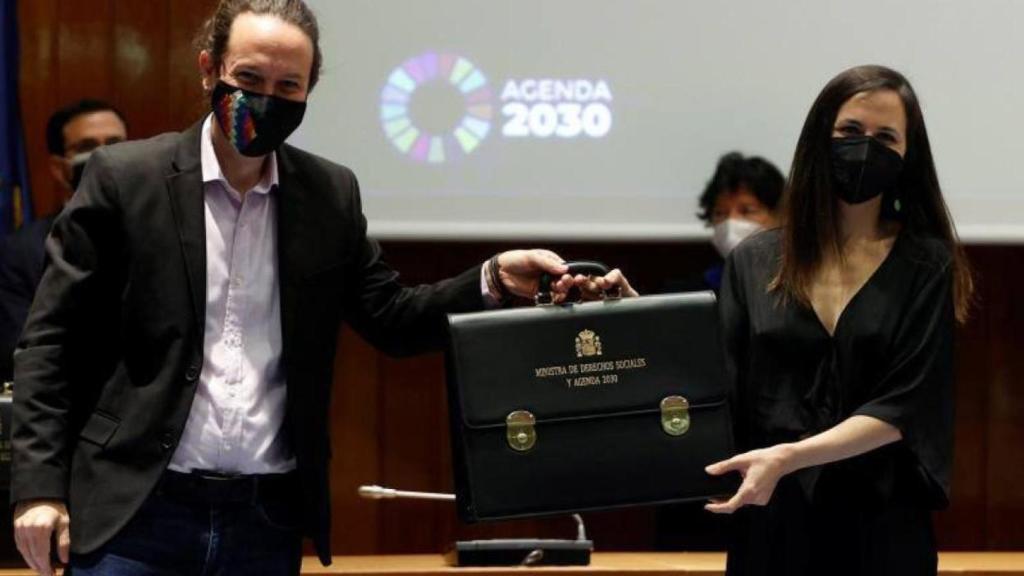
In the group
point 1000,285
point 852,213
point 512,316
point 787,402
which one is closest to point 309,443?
point 512,316

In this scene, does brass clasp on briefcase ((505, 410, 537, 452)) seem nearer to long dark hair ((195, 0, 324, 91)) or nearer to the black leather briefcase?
the black leather briefcase

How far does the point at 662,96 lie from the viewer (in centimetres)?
483

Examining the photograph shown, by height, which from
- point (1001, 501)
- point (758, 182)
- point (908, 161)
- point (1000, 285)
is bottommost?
point (1001, 501)

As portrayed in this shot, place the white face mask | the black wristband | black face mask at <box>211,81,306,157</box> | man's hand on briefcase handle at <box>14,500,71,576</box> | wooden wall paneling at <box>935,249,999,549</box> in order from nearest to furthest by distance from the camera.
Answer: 1. man's hand on briefcase handle at <box>14,500,71,576</box>
2. black face mask at <box>211,81,306,157</box>
3. the black wristband
4. the white face mask
5. wooden wall paneling at <box>935,249,999,549</box>

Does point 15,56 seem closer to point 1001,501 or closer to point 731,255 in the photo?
point 731,255

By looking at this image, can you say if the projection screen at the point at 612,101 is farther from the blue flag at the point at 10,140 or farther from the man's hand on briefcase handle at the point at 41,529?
the man's hand on briefcase handle at the point at 41,529

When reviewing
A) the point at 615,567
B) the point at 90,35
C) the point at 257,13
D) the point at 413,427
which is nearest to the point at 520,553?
the point at 615,567

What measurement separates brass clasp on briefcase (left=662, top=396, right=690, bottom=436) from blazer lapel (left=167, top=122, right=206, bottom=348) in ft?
2.31

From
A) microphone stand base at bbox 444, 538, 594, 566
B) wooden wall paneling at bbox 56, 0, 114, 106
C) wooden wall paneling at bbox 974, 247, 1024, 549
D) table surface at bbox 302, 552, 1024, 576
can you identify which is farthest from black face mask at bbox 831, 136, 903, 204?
wooden wall paneling at bbox 56, 0, 114, 106

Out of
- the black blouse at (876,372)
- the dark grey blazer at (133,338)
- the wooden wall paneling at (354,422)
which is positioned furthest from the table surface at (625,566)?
the dark grey blazer at (133,338)

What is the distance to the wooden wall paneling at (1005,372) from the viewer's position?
5180mm

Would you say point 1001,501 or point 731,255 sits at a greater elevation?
point 731,255

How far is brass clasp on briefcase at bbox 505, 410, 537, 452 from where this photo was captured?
8.27 feet

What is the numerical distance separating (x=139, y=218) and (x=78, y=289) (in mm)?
134
